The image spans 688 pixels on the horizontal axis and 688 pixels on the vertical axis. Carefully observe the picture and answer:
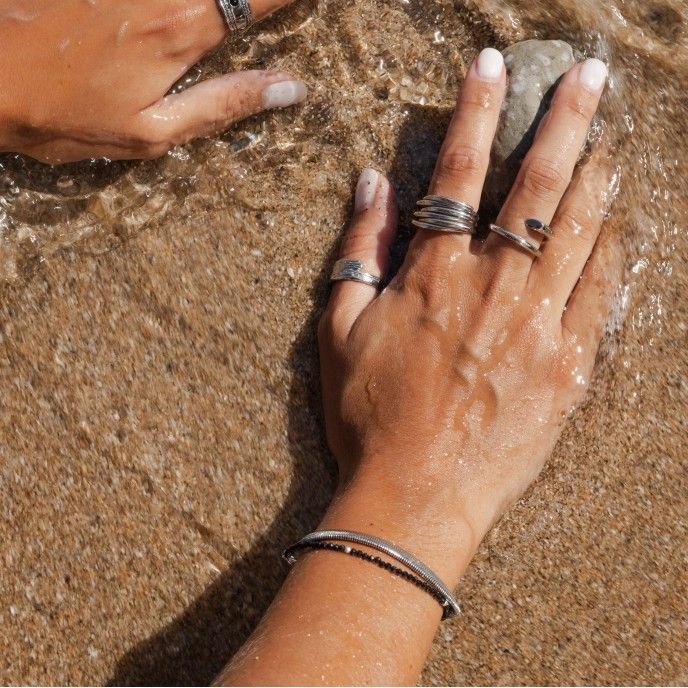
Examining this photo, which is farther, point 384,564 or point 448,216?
point 448,216

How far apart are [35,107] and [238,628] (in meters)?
1.47

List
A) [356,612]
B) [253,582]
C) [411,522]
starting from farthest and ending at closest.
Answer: [253,582] → [411,522] → [356,612]

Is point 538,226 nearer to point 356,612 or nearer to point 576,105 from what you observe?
point 576,105

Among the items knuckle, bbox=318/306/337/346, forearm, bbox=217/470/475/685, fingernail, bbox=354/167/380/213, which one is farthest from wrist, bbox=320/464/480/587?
fingernail, bbox=354/167/380/213

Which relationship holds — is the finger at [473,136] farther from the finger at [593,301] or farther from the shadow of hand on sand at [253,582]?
the finger at [593,301]

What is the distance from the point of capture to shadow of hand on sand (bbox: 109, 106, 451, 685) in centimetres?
206

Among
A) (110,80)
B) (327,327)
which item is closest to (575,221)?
(327,327)

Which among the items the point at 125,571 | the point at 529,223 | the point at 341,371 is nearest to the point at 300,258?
the point at 341,371

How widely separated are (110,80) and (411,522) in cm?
137

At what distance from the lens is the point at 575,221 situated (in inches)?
79.8

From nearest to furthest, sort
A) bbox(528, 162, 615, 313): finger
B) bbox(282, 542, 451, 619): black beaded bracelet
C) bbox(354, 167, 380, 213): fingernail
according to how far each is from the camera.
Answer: bbox(282, 542, 451, 619): black beaded bracelet < bbox(528, 162, 615, 313): finger < bbox(354, 167, 380, 213): fingernail

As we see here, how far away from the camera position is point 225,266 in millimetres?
2172

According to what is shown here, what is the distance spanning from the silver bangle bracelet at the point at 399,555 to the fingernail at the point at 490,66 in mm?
1191

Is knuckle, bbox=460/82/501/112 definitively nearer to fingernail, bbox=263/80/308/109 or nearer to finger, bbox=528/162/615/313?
finger, bbox=528/162/615/313
